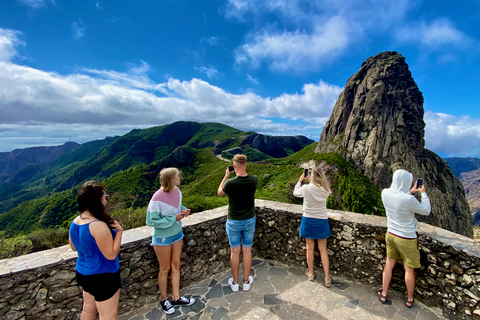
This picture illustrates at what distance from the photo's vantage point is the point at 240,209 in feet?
12.1

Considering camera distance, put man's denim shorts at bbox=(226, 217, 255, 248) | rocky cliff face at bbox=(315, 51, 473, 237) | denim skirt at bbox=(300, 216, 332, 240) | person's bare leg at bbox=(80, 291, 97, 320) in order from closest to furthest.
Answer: person's bare leg at bbox=(80, 291, 97, 320) < man's denim shorts at bbox=(226, 217, 255, 248) < denim skirt at bbox=(300, 216, 332, 240) < rocky cliff face at bbox=(315, 51, 473, 237)

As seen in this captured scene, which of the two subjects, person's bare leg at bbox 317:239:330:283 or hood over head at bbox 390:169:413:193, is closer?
hood over head at bbox 390:169:413:193

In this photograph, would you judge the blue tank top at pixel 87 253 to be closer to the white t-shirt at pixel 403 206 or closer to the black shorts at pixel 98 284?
the black shorts at pixel 98 284

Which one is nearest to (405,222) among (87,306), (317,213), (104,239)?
(317,213)

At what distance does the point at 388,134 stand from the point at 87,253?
5564 cm

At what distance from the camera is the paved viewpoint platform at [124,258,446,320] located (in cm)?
327

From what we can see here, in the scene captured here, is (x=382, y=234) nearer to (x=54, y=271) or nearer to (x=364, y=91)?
(x=54, y=271)

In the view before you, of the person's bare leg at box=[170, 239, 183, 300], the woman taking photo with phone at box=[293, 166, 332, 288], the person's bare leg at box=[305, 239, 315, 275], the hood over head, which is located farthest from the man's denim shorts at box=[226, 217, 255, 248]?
the hood over head

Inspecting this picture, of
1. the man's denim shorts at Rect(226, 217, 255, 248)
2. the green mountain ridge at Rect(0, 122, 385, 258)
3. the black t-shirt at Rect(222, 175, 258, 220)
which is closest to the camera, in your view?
the black t-shirt at Rect(222, 175, 258, 220)

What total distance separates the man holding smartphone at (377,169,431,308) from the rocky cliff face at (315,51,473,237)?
4488cm

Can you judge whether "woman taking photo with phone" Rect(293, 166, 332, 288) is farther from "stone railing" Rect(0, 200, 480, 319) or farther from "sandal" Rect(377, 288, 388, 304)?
"sandal" Rect(377, 288, 388, 304)

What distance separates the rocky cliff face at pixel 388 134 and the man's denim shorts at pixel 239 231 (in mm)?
45623

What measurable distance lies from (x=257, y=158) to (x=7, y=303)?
8513cm

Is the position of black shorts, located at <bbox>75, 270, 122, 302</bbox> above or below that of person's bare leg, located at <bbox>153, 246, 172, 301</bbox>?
above
